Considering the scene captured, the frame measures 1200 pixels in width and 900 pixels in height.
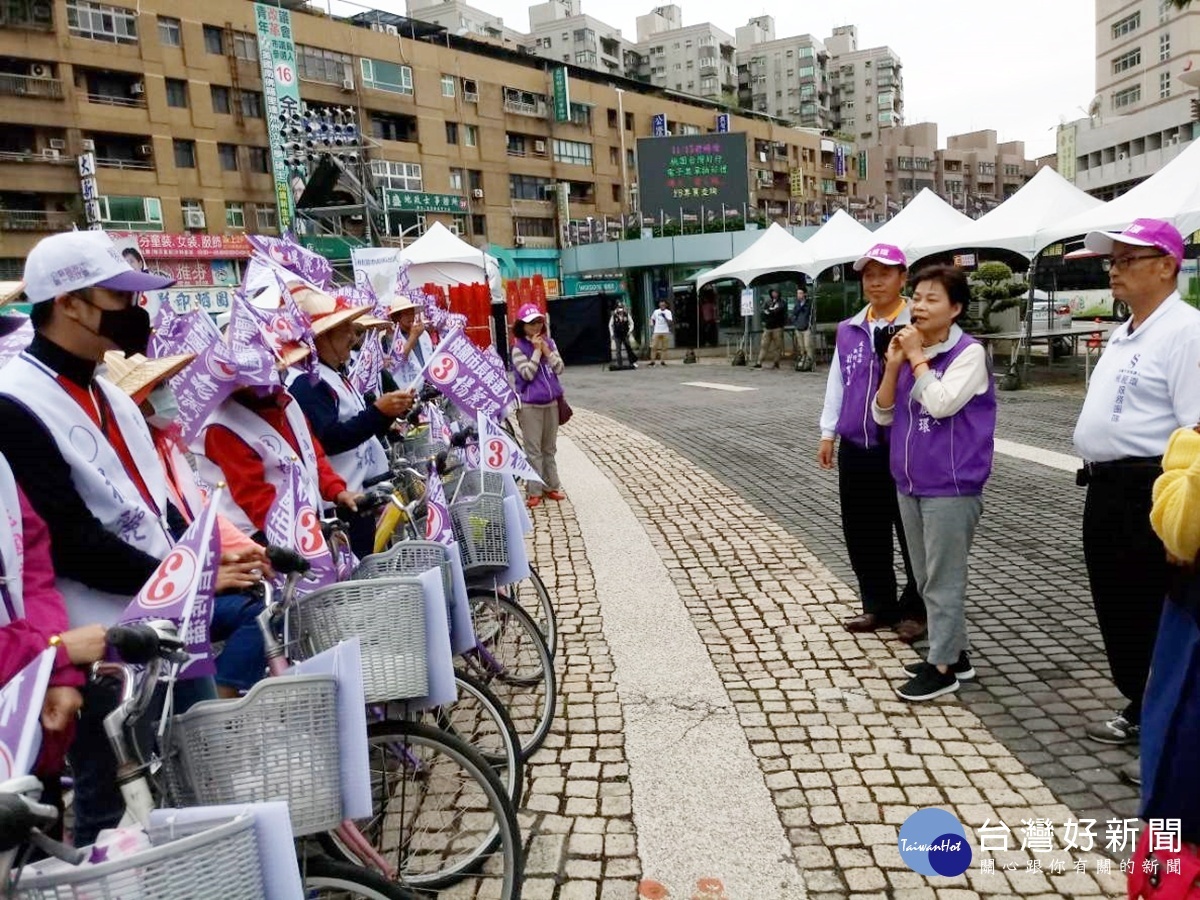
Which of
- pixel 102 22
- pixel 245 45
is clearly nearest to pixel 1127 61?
pixel 245 45

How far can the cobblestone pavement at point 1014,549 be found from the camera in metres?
3.64

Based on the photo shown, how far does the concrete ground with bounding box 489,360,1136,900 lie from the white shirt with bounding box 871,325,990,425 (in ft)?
4.45

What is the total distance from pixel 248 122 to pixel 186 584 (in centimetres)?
4330

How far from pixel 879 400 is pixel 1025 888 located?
84.0 inches

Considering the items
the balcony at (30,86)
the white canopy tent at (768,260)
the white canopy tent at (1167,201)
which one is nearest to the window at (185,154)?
the balcony at (30,86)

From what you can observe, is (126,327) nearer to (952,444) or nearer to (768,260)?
(952,444)

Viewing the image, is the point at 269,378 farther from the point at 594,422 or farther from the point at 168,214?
the point at 168,214

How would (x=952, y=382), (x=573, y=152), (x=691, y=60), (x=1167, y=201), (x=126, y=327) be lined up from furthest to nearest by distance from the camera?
(x=691, y=60) < (x=573, y=152) < (x=1167, y=201) < (x=952, y=382) < (x=126, y=327)

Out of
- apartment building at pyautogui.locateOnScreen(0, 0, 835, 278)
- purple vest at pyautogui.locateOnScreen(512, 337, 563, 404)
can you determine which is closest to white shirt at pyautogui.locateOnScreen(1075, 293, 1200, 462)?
purple vest at pyautogui.locateOnScreen(512, 337, 563, 404)

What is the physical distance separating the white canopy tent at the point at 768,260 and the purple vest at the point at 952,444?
17102 millimetres

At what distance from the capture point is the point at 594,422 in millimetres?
14273

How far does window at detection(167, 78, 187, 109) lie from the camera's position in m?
38.0

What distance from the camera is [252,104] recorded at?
133 feet

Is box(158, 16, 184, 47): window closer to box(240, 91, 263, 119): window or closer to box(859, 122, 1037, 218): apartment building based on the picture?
box(240, 91, 263, 119): window
